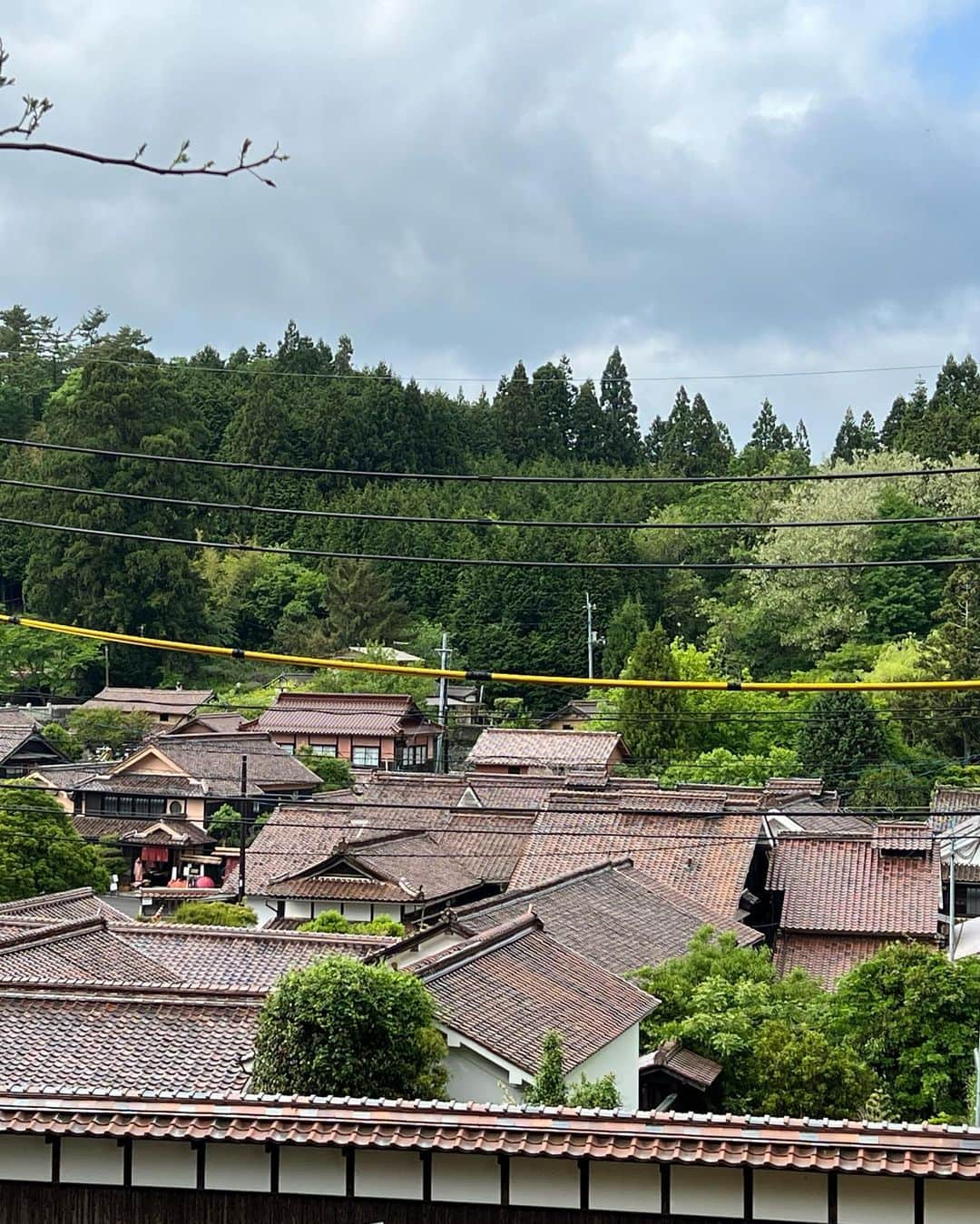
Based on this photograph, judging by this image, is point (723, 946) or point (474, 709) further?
point (474, 709)

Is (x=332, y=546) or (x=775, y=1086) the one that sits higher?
(x=332, y=546)

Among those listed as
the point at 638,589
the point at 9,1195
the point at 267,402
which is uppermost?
the point at 267,402

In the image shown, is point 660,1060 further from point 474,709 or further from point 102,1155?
point 474,709

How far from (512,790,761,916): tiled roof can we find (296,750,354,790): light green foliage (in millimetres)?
12452

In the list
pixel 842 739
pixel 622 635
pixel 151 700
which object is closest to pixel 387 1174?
pixel 842 739

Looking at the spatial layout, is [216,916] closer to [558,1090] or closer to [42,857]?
[42,857]

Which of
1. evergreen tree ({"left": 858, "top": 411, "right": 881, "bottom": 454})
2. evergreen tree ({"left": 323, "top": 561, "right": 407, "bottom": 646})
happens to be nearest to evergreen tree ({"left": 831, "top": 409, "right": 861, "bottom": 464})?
evergreen tree ({"left": 858, "top": 411, "right": 881, "bottom": 454})

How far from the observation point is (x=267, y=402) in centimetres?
5488

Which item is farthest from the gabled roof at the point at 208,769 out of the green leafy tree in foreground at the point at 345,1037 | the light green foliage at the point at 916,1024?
the green leafy tree in foreground at the point at 345,1037

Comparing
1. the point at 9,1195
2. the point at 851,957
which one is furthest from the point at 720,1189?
the point at 851,957

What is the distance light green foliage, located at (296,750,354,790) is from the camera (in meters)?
34.9

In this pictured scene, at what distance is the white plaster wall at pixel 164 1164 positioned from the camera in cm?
704

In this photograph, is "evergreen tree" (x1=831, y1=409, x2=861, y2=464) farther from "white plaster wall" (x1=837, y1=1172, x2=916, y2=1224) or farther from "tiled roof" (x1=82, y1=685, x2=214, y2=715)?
"white plaster wall" (x1=837, y1=1172, x2=916, y2=1224)

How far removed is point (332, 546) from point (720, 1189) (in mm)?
44242
